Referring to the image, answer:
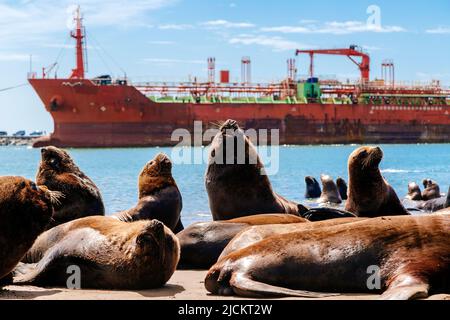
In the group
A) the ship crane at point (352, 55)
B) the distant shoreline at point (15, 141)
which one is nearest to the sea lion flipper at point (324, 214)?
the ship crane at point (352, 55)

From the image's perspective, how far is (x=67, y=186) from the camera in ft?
28.6

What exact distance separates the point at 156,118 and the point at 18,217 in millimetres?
59419

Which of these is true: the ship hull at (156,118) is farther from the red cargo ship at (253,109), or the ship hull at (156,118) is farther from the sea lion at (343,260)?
the sea lion at (343,260)

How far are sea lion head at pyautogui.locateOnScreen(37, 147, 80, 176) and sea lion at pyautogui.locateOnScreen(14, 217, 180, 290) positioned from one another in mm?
2572

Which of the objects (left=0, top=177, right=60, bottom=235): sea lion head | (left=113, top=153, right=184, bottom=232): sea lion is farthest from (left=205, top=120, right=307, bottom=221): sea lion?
(left=0, top=177, right=60, bottom=235): sea lion head

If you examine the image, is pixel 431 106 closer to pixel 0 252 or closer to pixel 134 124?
pixel 134 124

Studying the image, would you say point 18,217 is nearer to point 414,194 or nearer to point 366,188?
point 366,188

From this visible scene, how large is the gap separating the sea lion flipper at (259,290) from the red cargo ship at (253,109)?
58.9 meters

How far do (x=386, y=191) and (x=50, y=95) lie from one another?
57.3 metres

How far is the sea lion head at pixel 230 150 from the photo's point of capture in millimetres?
9305

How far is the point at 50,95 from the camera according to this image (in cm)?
6462

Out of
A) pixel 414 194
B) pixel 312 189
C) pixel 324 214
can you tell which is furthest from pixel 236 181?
pixel 312 189

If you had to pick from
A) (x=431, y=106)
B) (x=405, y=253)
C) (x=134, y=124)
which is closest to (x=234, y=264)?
(x=405, y=253)

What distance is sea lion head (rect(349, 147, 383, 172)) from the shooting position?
9.52m
